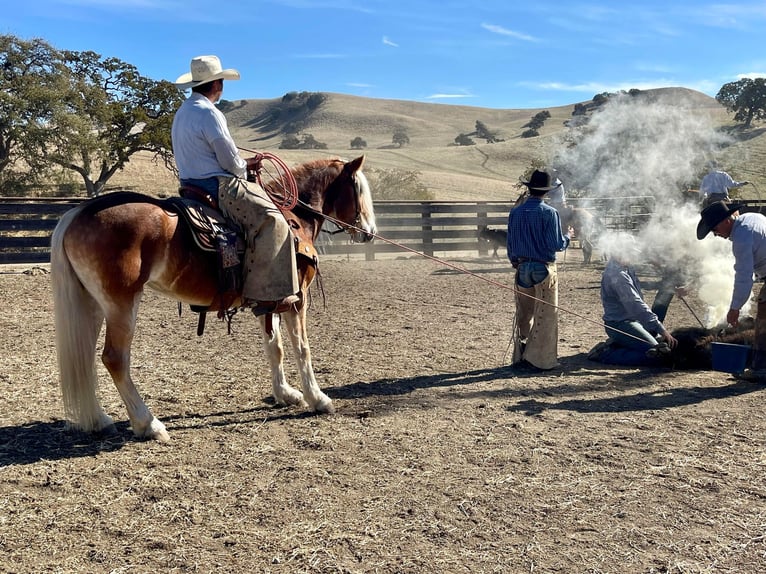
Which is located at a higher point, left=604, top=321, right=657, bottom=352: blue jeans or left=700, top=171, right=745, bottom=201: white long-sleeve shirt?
left=700, top=171, right=745, bottom=201: white long-sleeve shirt

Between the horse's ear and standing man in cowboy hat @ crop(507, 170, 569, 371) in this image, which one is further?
standing man in cowboy hat @ crop(507, 170, 569, 371)

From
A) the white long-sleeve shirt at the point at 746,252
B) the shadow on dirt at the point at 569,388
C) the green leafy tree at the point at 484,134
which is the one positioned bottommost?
the shadow on dirt at the point at 569,388

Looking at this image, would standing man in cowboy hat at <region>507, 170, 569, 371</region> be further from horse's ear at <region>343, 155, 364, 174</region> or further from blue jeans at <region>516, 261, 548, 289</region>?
horse's ear at <region>343, 155, 364, 174</region>

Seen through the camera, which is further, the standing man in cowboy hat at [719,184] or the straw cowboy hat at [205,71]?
the standing man in cowboy hat at [719,184]

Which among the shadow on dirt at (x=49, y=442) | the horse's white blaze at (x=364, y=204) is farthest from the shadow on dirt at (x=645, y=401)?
the shadow on dirt at (x=49, y=442)

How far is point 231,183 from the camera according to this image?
4.91 m

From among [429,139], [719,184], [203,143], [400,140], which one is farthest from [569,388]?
[429,139]

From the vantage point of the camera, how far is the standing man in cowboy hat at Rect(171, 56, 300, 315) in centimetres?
474

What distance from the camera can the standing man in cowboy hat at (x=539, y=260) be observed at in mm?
6613

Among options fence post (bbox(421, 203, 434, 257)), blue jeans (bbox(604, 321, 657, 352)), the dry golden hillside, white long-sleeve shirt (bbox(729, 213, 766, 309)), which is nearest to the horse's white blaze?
blue jeans (bbox(604, 321, 657, 352))

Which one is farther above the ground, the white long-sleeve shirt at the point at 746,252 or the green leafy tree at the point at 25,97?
the green leafy tree at the point at 25,97

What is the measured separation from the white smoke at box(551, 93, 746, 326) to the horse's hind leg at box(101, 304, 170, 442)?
4888 mm

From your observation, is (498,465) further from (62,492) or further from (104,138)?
(104,138)

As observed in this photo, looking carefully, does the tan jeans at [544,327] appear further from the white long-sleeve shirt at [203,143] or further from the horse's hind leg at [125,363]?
the horse's hind leg at [125,363]
